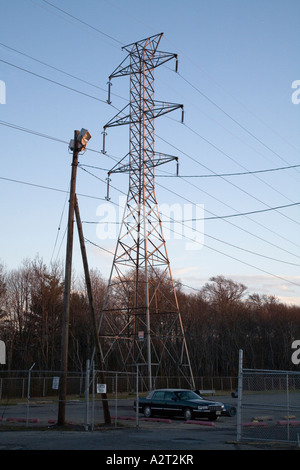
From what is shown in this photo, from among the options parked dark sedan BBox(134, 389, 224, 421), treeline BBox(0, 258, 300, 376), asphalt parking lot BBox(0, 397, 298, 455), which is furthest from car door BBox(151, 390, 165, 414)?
treeline BBox(0, 258, 300, 376)

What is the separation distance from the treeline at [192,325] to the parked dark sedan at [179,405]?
40.7 meters

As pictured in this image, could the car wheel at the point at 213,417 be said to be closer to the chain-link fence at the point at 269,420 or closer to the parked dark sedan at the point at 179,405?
the parked dark sedan at the point at 179,405

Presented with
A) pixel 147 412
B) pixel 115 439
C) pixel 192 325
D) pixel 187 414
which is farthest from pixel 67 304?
pixel 192 325

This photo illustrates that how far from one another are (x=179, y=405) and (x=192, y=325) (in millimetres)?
56034

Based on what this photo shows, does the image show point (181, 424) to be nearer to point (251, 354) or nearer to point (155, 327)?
point (155, 327)

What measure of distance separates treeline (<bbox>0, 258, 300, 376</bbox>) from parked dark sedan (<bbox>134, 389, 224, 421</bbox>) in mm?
40699

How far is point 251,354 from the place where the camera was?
81.8 metres

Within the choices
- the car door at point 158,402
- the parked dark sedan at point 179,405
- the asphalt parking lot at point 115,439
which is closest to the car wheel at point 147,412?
the parked dark sedan at point 179,405

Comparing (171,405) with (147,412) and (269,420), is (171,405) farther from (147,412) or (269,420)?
(269,420)

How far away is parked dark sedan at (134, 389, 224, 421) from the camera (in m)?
22.4

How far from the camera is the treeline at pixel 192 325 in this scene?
2547 inches

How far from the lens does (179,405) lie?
22797 millimetres

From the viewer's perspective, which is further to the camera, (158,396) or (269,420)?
(158,396)
